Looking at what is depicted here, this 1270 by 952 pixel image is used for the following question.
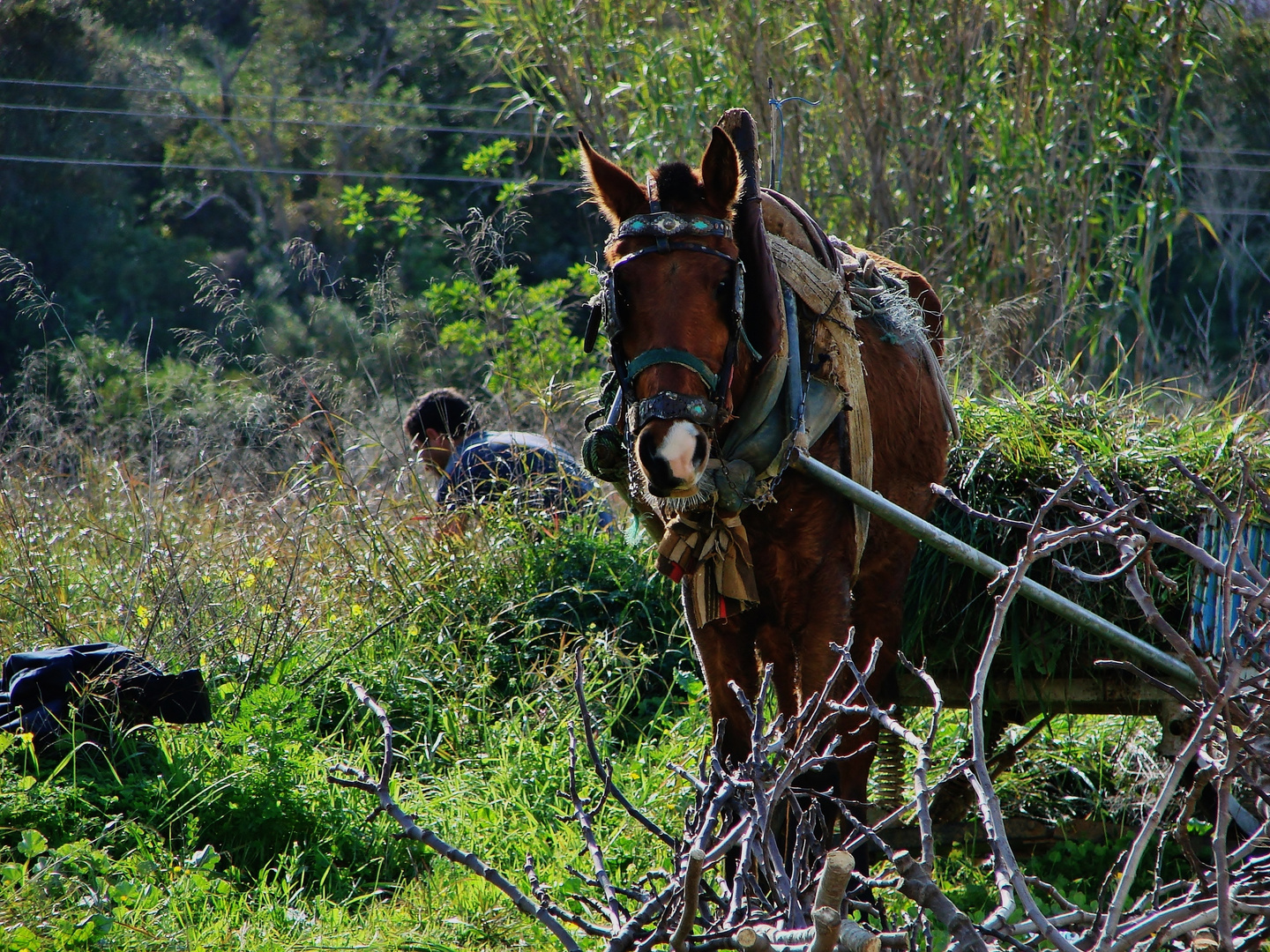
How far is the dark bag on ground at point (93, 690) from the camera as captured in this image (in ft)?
11.8

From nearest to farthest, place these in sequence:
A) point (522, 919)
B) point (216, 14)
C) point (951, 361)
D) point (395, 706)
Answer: point (522, 919)
point (395, 706)
point (951, 361)
point (216, 14)

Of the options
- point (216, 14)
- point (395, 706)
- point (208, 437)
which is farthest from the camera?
point (216, 14)

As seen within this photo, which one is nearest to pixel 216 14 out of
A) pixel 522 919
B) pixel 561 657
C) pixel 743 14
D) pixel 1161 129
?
pixel 743 14

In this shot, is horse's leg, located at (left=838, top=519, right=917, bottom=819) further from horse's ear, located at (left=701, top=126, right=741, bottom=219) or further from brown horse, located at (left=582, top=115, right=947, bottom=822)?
horse's ear, located at (left=701, top=126, right=741, bottom=219)

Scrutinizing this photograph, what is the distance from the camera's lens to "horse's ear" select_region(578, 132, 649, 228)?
2.85 metres

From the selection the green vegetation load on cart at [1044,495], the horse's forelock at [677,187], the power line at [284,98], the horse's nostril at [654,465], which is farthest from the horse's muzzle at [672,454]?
the power line at [284,98]

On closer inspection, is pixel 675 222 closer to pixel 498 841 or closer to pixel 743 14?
pixel 498 841

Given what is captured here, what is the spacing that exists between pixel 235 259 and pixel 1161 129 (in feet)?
55.4

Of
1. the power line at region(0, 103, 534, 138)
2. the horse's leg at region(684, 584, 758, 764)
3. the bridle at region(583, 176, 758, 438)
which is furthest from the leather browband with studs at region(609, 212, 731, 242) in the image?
the power line at region(0, 103, 534, 138)

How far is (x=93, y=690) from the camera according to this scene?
3680mm

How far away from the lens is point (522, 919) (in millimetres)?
3262

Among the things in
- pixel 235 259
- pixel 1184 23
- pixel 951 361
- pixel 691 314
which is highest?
pixel 1184 23

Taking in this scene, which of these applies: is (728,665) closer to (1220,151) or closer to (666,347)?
(666,347)

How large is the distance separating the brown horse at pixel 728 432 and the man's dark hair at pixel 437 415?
3215mm
